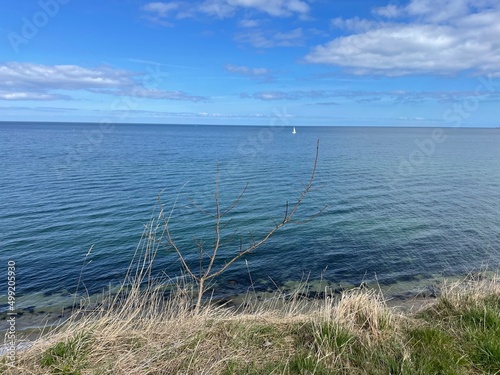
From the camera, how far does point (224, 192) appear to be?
29297 mm

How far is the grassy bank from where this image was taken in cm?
421

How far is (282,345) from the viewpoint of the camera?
189 inches

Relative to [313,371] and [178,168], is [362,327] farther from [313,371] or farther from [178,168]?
[178,168]

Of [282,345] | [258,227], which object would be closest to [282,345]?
[282,345]

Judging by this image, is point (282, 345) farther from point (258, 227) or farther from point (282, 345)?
point (258, 227)

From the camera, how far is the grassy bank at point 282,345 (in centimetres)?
421

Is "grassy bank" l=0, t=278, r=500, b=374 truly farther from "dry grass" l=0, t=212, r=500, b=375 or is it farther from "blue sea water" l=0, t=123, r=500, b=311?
"blue sea water" l=0, t=123, r=500, b=311

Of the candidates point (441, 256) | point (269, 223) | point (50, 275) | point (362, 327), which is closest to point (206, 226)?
point (269, 223)

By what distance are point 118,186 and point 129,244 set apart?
14894mm

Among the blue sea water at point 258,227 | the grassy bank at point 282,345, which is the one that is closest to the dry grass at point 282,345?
the grassy bank at point 282,345

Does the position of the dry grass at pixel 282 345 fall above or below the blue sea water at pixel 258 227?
above

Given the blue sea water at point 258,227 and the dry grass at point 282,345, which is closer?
the dry grass at point 282,345

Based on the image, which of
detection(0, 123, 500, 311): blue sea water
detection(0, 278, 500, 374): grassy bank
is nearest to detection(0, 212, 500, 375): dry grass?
detection(0, 278, 500, 374): grassy bank

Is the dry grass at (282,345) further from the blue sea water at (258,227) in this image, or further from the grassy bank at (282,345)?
the blue sea water at (258,227)
